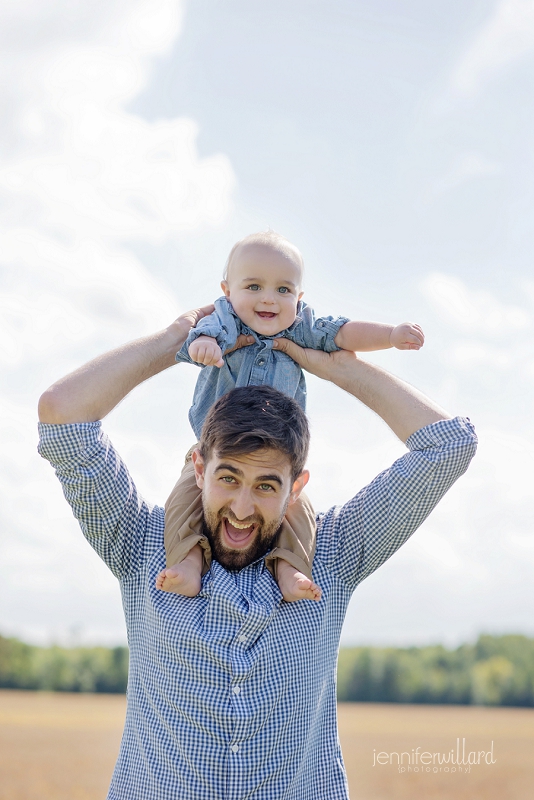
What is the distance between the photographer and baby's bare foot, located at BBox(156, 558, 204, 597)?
339cm

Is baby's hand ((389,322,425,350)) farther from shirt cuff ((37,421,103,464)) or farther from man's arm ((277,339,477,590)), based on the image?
shirt cuff ((37,421,103,464))

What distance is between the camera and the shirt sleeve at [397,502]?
358cm

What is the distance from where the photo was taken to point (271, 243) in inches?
172

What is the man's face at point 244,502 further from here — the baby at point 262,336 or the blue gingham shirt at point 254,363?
the blue gingham shirt at point 254,363

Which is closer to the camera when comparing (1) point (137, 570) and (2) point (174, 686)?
(2) point (174, 686)

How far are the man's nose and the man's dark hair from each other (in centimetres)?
17

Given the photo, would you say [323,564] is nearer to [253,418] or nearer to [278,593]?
[278,593]

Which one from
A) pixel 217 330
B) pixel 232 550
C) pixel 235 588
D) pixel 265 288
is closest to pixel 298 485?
pixel 232 550

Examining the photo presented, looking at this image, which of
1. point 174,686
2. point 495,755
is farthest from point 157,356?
point 495,755

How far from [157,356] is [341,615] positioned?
1502 millimetres

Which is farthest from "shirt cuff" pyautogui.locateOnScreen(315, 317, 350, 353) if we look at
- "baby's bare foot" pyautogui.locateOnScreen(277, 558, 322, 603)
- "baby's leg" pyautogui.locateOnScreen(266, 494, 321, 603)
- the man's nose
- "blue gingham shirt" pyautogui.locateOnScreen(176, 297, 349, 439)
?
"baby's bare foot" pyautogui.locateOnScreen(277, 558, 322, 603)

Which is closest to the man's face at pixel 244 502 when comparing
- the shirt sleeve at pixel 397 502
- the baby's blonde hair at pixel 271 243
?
the shirt sleeve at pixel 397 502

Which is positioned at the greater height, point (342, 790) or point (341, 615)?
point (341, 615)

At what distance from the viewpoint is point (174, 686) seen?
325cm
